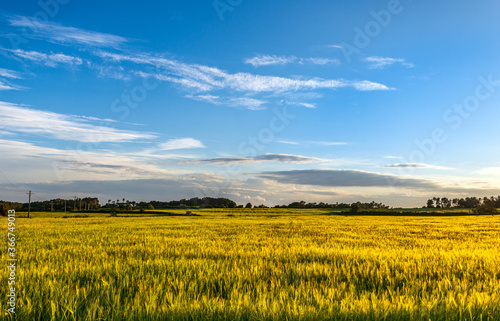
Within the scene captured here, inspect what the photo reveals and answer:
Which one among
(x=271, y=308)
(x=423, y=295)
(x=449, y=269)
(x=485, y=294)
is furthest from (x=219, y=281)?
(x=449, y=269)

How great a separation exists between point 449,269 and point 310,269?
3.55m

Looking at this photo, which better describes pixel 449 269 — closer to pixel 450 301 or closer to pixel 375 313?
pixel 450 301

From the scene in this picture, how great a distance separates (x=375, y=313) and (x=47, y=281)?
17.9 feet

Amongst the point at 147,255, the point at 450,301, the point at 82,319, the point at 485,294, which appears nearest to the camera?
the point at 82,319

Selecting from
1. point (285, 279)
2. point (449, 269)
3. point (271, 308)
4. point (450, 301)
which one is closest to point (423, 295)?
point (450, 301)

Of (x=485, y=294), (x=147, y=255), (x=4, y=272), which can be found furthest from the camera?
(x=147, y=255)

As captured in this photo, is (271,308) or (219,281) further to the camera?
(219,281)

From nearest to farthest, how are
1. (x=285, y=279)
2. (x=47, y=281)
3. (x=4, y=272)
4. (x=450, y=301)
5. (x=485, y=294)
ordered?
(x=450, y=301) < (x=485, y=294) < (x=47, y=281) < (x=285, y=279) < (x=4, y=272)

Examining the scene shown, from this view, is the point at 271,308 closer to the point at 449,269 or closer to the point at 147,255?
the point at 449,269

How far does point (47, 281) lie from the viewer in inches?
229

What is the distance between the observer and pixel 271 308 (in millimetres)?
4035

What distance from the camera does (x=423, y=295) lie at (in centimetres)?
519

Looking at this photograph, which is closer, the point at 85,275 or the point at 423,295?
the point at 423,295

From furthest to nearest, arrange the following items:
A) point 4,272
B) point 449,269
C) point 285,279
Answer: point 449,269 → point 4,272 → point 285,279
